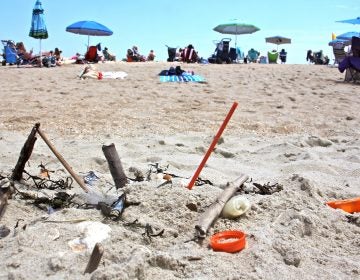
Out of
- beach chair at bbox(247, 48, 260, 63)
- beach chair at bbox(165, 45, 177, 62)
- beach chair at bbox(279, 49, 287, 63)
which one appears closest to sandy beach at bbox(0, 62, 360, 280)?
beach chair at bbox(165, 45, 177, 62)

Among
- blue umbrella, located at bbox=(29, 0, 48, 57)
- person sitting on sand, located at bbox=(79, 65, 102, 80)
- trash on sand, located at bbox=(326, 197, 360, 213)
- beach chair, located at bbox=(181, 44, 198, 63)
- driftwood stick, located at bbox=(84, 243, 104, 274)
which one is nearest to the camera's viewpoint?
driftwood stick, located at bbox=(84, 243, 104, 274)

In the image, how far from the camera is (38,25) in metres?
15.5

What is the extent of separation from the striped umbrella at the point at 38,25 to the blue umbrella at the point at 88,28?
261 centimetres

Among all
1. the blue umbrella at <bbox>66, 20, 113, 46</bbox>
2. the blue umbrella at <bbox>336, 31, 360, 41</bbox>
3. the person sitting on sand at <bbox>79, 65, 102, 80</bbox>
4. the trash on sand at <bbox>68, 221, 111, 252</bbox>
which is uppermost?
the blue umbrella at <bbox>336, 31, 360, 41</bbox>

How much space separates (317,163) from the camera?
419cm

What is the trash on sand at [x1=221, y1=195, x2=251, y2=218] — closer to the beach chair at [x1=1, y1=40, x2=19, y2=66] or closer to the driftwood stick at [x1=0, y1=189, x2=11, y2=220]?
the driftwood stick at [x1=0, y1=189, x2=11, y2=220]

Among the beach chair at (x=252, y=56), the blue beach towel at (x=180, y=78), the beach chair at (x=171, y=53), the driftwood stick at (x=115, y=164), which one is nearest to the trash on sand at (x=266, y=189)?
the driftwood stick at (x=115, y=164)

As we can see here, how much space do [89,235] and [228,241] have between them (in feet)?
2.31

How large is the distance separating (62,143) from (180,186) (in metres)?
2.31

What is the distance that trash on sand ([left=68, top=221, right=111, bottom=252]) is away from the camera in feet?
7.25

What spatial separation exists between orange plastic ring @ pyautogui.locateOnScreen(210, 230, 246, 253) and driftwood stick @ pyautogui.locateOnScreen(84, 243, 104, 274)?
57 centimetres

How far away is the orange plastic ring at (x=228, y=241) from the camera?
2.22m

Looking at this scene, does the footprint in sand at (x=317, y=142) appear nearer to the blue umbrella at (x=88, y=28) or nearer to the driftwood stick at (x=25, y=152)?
the driftwood stick at (x=25, y=152)

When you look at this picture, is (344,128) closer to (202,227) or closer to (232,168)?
(232,168)
